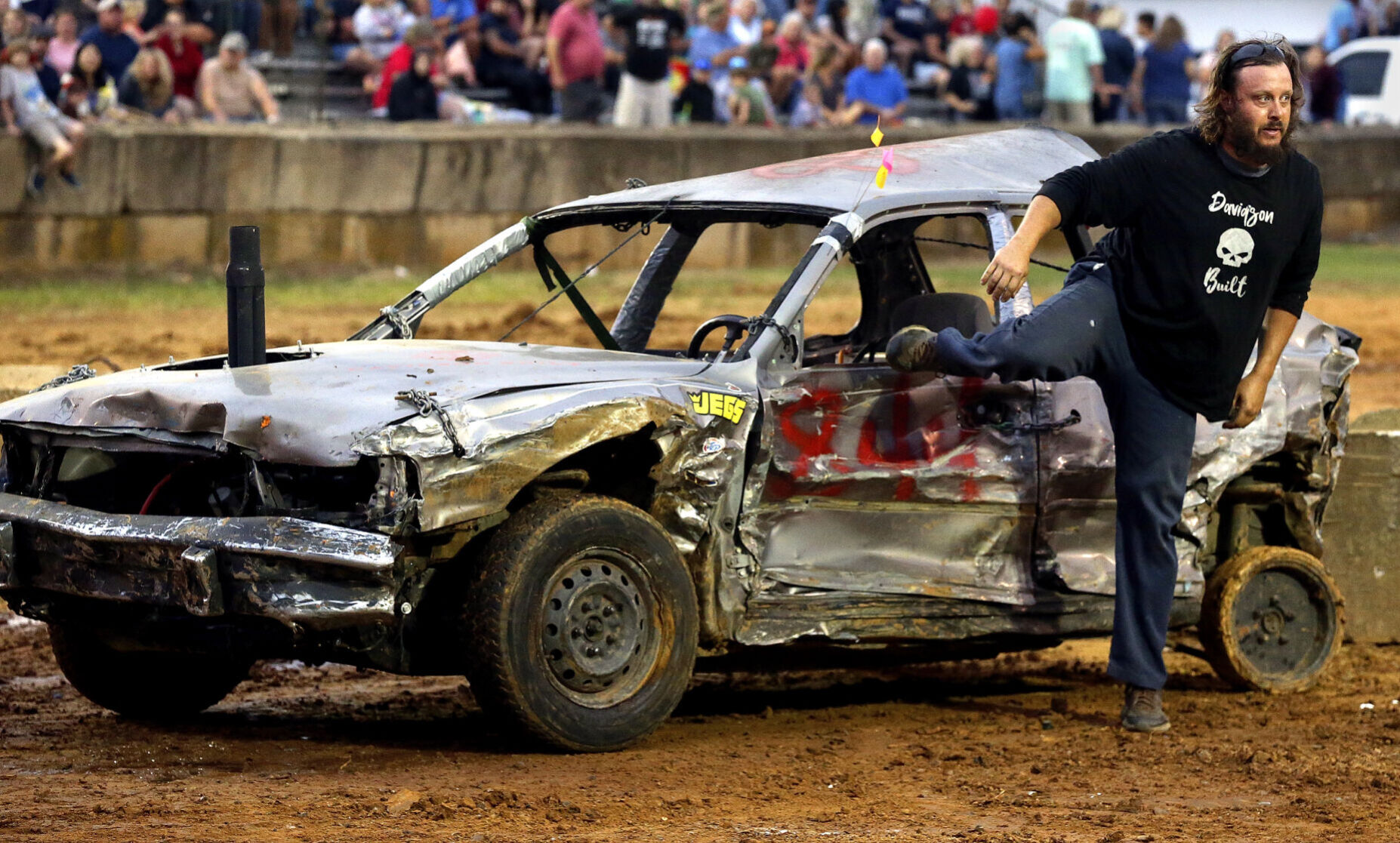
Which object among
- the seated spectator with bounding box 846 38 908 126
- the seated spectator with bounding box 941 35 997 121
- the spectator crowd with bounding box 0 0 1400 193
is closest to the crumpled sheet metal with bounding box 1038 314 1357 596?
the spectator crowd with bounding box 0 0 1400 193

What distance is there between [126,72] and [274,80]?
181 cm

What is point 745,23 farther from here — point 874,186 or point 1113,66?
point 874,186

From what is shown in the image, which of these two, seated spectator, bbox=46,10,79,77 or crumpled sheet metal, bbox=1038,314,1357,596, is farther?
seated spectator, bbox=46,10,79,77

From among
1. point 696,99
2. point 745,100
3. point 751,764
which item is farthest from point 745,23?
point 751,764

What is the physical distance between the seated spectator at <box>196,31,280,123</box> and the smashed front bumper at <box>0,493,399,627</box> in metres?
13.2

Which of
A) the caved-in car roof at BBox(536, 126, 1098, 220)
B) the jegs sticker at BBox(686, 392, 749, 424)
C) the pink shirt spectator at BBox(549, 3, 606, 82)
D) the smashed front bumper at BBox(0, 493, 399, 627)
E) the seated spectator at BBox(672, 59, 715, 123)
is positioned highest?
the pink shirt spectator at BBox(549, 3, 606, 82)

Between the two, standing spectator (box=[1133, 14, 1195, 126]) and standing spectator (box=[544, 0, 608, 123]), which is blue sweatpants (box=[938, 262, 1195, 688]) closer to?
standing spectator (box=[544, 0, 608, 123])

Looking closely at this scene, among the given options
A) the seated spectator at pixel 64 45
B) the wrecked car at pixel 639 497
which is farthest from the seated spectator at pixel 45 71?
the wrecked car at pixel 639 497

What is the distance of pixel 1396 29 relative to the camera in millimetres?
28891

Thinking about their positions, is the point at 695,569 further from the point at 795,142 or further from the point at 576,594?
the point at 795,142

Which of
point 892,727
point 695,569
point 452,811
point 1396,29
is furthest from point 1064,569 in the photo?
point 1396,29

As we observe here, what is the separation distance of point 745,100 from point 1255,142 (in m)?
14.8

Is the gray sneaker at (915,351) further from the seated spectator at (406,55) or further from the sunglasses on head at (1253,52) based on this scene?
the seated spectator at (406,55)

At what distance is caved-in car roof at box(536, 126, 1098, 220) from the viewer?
22.5 feet
